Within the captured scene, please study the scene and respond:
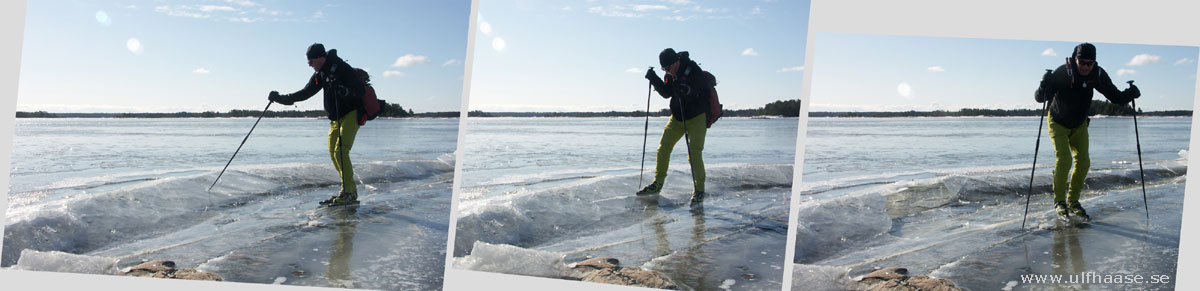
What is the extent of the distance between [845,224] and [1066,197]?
187 centimetres

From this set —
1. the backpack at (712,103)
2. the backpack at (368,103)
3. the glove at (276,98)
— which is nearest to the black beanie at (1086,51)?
the backpack at (712,103)

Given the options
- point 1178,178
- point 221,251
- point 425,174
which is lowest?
point 221,251

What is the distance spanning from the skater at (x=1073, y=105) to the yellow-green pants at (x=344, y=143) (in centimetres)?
551

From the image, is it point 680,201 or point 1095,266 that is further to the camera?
point 680,201

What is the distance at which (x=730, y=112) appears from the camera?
645 centimetres

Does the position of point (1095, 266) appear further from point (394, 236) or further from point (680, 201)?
point (394, 236)

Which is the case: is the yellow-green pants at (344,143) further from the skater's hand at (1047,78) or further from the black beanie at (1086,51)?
the black beanie at (1086,51)

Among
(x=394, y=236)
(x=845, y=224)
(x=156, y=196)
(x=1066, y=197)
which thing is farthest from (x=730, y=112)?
(x=156, y=196)

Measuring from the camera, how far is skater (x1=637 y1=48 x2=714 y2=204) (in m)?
5.48

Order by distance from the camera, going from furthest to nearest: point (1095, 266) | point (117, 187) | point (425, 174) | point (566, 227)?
1. point (425, 174)
2. point (117, 187)
3. point (566, 227)
4. point (1095, 266)

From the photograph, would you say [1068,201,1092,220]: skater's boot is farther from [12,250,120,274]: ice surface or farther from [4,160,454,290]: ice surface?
[12,250,120,274]: ice surface

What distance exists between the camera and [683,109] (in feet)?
18.5

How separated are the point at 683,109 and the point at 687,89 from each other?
0.20m

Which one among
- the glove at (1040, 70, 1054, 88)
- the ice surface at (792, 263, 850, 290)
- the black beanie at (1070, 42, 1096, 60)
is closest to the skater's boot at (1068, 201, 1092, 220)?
the glove at (1040, 70, 1054, 88)
